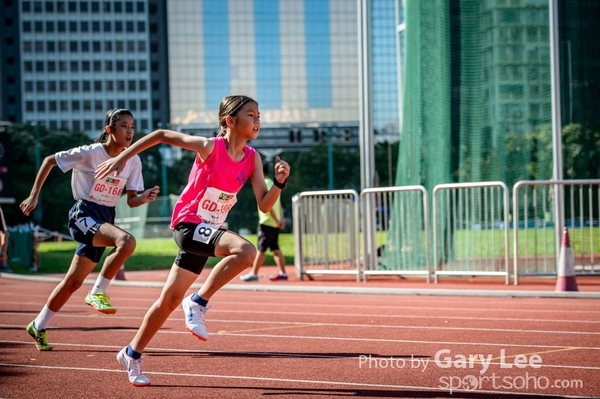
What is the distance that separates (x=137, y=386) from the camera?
6.19 metres

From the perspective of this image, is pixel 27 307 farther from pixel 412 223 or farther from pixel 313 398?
pixel 313 398

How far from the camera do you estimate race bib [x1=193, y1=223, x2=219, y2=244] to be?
6184mm

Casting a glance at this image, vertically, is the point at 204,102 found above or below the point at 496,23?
above

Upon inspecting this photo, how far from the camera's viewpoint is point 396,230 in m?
17.0

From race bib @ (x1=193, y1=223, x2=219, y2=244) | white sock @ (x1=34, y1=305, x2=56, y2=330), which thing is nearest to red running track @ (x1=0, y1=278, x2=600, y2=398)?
white sock @ (x1=34, y1=305, x2=56, y2=330)

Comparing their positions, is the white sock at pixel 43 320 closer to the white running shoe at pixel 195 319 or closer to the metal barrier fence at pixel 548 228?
the white running shoe at pixel 195 319

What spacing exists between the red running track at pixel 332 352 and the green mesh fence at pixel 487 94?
530 centimetres

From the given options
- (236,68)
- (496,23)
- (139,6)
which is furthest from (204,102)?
(496,23)

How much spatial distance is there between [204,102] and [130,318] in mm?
122960

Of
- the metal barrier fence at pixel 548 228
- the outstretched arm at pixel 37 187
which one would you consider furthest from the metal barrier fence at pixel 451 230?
the outstretched arm at pixel 37 187

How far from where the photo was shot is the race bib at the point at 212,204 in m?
6.34

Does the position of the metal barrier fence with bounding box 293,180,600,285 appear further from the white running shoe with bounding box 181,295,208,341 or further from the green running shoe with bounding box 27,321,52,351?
the white running shoe with bounding box 181,295,208,341

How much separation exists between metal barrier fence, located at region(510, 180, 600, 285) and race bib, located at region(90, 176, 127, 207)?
7.95 meters

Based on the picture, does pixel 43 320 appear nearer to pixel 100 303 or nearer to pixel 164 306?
pixel 100 303
